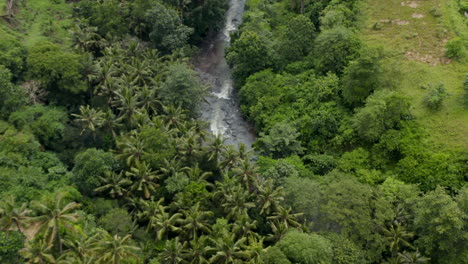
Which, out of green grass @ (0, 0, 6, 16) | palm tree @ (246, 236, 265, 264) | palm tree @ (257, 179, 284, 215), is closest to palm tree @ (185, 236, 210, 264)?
palm tree @ (246, 236, 265, 264)

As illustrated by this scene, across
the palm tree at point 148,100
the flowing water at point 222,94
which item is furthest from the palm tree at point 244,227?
the palm tree at point 148,100

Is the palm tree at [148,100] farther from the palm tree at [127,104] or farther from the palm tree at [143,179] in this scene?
the palm tree at [143,179]

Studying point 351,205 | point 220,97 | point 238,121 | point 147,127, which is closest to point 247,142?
point 238,121

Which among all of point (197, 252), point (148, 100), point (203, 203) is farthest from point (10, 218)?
point (148, 100)

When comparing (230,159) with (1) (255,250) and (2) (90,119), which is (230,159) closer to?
(1) (255,250)

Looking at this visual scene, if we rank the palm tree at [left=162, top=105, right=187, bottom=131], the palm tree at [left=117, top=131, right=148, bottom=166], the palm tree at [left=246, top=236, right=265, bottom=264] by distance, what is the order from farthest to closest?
the palm tree at [left=162, top=105, right=187, bottom=131], the palm tree at [left=117, top=131, right=148, bottom=166], the palm tree at [left=246, top=236, right=265, bottom=264]

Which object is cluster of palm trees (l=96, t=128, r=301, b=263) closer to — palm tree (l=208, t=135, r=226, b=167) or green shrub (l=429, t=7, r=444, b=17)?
palm tree (l=208, t=135, r=226, b=167)
